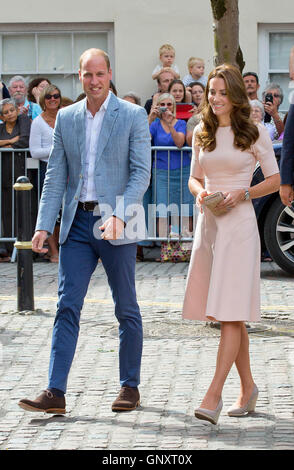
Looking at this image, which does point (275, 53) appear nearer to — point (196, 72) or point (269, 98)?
point (196, 72)

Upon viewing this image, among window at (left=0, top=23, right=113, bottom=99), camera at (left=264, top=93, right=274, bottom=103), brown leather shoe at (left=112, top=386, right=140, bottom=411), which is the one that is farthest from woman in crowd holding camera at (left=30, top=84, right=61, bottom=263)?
brown leather shoe at (left=112, top=386, right=140, bottom=411)

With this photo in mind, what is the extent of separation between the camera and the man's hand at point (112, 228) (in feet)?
20.0

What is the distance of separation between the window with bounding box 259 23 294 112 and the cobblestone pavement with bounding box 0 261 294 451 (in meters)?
6.74

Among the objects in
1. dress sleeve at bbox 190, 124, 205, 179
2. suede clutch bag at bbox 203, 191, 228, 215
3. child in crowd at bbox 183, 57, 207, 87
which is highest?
child in crowd at bbox 183, 57, 207, 87

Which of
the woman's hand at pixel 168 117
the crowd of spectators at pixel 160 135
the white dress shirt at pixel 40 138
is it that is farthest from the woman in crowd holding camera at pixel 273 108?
the white dress shirt at pixel 40 138

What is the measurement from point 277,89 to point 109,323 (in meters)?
A: 6.15

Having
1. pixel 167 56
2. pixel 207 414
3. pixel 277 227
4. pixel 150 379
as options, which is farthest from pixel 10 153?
pixel 207 414

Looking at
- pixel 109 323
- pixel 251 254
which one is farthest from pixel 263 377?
pixel 109 323

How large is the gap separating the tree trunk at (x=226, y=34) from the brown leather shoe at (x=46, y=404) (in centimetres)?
413

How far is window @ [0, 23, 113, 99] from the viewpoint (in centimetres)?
1716

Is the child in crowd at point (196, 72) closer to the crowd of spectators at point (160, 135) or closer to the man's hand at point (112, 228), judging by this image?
the crowd of spectators at point (160, 135)

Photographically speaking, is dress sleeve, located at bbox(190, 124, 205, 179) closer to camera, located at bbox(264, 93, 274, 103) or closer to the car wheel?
the car wheel

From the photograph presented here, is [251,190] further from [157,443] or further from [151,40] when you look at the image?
[151,40]

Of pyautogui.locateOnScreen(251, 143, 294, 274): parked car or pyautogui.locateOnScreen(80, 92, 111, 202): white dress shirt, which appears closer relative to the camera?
pyautogui.locateOnScreen(80, 92, 111, 202): white dress shirt
